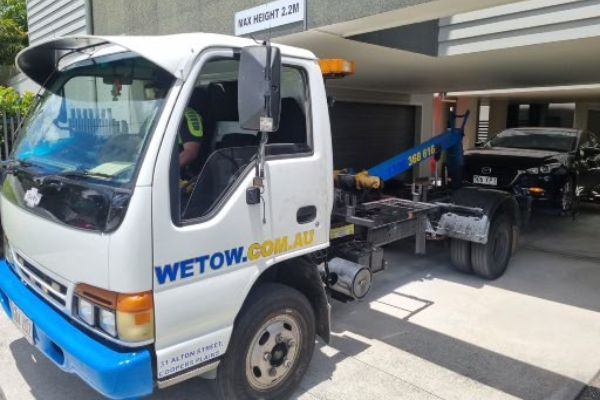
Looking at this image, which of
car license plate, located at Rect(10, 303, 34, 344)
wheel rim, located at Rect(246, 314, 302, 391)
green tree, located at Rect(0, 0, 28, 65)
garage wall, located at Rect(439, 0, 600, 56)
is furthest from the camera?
green tree, located at Rect(0, 0, 28, 65)

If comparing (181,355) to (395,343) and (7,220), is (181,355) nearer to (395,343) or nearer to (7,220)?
(7,220)

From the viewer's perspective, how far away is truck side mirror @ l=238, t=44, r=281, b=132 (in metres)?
2.37

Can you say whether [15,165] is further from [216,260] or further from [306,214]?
[306,214]

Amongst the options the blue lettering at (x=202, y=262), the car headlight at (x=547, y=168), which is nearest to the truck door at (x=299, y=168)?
the blue lettering at (x=202, y=262)

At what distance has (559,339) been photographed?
4230mm

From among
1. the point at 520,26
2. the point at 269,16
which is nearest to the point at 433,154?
the point at 520,26

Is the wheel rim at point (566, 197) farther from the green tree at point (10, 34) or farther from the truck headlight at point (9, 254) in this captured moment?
the green tree at point (10, 34)

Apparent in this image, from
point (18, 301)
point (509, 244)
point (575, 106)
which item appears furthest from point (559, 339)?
point (575, 106)

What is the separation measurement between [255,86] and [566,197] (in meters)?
7.36

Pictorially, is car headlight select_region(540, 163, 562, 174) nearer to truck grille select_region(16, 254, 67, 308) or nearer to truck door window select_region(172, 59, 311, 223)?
truck door window select_region(172, 59, 311, 223)

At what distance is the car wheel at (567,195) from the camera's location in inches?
309

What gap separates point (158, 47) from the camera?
2.42 meters

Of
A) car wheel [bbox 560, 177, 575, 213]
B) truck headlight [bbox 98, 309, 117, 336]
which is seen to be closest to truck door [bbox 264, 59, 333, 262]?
truck headlight [bbox 98, 309, 117, 336]

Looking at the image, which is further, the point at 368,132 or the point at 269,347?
the point at 368,132
